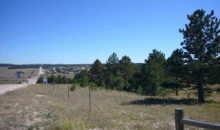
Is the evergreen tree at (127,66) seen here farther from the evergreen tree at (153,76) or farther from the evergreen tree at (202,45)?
the evergreen tree at (202,45)

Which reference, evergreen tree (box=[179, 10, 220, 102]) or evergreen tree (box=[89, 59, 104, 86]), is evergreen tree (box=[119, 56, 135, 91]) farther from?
evergreen tree (box=[179, 10, 220, 102])

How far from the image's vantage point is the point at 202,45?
79.3 feet

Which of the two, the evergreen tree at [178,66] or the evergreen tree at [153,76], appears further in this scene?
the evergreen tree at [153,76]

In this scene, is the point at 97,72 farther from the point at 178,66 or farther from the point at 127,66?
the point at 178,66

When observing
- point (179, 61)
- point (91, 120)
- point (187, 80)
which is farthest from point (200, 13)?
point (91, 120)

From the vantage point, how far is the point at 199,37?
79.7 feet

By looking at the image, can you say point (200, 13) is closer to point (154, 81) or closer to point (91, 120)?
point (154, 81)

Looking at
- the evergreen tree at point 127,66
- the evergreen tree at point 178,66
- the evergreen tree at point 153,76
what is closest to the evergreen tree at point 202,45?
the evergreen tree at point 178,66

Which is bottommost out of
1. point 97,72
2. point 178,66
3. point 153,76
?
point 153,76

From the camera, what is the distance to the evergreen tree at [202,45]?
23.3m

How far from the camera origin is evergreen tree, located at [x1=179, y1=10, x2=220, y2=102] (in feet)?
76.6

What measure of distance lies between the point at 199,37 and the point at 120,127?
16995 mm

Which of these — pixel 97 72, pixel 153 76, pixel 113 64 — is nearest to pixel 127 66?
pixel 113 64

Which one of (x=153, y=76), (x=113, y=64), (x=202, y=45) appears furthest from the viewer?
(x=113, y=64)
